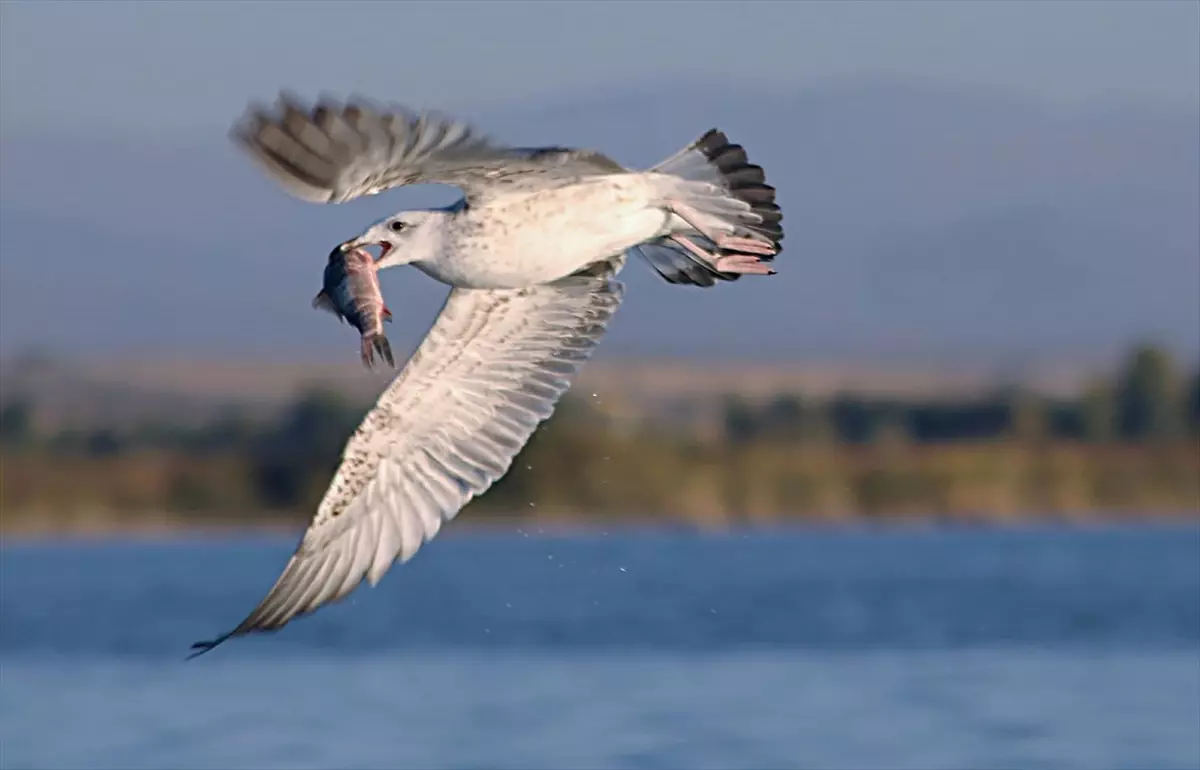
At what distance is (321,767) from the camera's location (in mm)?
12609

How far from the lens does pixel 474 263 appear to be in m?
8.44

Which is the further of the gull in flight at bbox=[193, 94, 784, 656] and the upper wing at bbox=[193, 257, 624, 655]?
the upper wing at bbox=[193, 257, 624, 655]

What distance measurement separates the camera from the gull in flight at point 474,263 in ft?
24.8

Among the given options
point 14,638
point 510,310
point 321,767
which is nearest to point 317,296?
point 510,310

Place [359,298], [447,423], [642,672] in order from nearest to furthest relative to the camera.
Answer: [359,298] → [447,423] → [642,672]

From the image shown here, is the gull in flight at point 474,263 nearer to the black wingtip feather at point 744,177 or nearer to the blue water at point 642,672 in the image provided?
the black wingtip feather at point 744,177

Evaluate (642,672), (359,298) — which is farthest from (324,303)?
(642,672)

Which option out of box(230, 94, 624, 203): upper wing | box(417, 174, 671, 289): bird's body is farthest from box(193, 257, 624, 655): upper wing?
box(230, 94, 624, 203): upper wing

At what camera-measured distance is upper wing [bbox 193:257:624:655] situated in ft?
31.0

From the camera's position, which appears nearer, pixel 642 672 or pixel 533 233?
pixel 533 233

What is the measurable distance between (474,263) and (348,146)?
105 centimetres

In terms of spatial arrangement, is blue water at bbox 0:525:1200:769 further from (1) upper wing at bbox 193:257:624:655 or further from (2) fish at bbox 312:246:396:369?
(2) fish at bbox 312:246:396:369

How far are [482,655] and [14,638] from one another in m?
4.74

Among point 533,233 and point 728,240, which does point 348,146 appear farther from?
point 728,240
